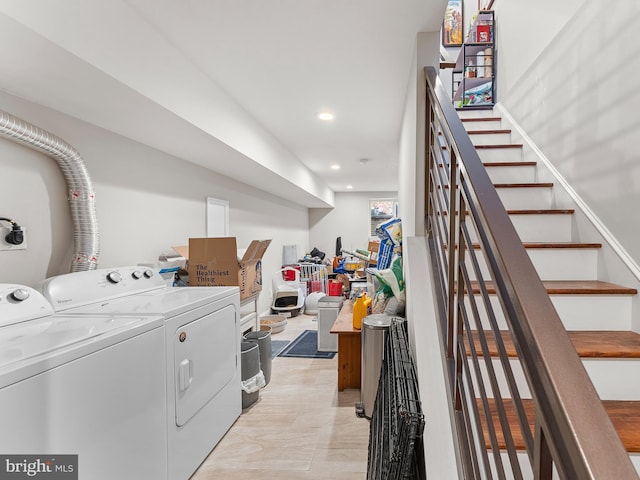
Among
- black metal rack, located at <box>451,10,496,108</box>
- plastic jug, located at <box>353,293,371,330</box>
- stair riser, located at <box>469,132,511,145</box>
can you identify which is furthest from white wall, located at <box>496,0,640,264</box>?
→ plastic jug, located at <box>353,293,371,330</box>

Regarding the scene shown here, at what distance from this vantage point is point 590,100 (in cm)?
185

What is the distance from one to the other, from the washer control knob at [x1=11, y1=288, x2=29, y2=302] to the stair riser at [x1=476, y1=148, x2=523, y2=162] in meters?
2.98

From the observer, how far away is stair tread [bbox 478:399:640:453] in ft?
3.55

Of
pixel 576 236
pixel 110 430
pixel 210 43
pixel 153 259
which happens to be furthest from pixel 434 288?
pixel 153 259

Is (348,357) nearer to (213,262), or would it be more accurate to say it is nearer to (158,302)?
(213,262)

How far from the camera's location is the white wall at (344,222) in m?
9.30

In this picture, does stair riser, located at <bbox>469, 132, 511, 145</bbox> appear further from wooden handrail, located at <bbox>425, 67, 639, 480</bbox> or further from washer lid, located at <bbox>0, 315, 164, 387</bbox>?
washer lid, located at <bbox>0, 315, 164, 387</bbox>

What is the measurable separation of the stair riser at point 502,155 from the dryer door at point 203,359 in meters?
2.28

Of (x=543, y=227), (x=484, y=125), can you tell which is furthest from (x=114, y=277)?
(x=484, y=125)

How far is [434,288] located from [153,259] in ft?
7.51

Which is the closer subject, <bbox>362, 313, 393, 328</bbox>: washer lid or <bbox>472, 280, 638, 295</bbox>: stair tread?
<bbox>472, 280, 638, 295</bbox>: stair tread

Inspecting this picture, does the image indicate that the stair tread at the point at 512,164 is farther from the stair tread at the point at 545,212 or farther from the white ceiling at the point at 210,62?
the white ceiling at the point at 210,62

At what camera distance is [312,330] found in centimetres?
484

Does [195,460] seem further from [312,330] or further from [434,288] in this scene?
[312,330]
